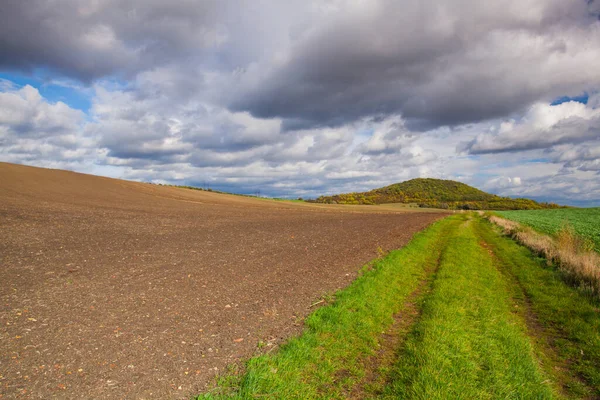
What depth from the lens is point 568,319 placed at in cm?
911

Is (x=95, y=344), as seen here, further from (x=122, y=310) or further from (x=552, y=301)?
(x=552, y=301)

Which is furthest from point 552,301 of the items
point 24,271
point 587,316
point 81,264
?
point 24,271

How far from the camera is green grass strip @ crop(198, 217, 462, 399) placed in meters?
5.23

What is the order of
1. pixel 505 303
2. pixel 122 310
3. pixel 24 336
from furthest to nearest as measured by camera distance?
pixel 505 303 → pixel 122 310 → pixel 24 336

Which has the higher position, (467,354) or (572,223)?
(572,223)

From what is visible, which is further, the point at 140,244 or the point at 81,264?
the point at 140,244

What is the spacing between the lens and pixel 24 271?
11.0 metres

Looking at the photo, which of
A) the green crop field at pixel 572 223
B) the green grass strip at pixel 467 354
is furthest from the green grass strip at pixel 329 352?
the green crop field at pixel 572 223

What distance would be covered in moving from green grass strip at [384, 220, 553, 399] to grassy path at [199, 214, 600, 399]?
2cm

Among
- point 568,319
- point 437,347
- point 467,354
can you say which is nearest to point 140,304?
point 437,347

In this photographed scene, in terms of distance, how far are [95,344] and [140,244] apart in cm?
1168

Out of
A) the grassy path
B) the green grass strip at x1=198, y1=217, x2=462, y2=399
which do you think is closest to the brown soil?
the green grass strip at x1=198, y1=217, x2=462, y2=399

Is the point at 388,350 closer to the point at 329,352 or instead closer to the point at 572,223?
the point at 329,352

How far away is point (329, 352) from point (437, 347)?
2343mm
